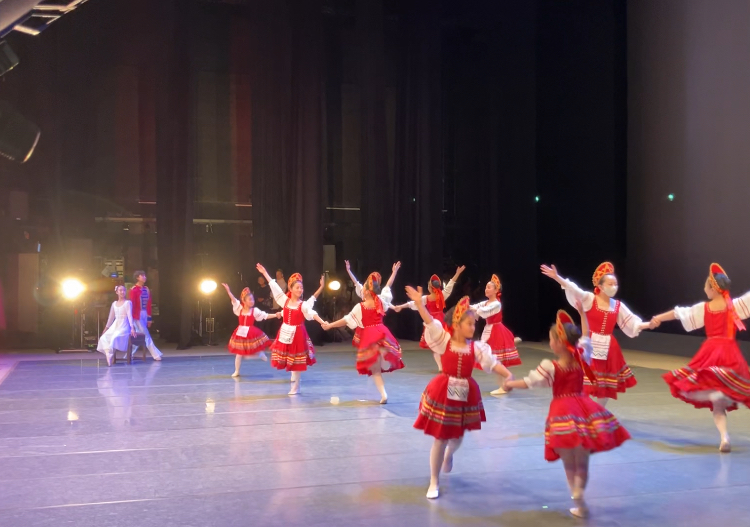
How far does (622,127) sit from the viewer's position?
13.5 metres

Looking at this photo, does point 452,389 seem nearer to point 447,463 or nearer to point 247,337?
point 447,463

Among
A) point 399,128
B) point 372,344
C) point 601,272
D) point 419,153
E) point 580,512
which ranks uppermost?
point 399,128

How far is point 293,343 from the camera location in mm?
7523

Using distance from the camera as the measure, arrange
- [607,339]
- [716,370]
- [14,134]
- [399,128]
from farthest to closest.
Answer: [399,128]
[14,134]
[607,339]
[716,370]

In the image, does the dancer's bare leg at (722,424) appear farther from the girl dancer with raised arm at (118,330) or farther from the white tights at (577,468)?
the girl dancer with raised arm at (118,330)

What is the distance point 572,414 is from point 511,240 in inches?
397

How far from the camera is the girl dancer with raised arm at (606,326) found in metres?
5.65

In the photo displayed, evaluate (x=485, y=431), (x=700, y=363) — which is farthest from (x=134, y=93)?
(x=700, y=363)

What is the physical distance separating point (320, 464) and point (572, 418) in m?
1.87

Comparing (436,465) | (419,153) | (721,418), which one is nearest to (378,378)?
(436,465)

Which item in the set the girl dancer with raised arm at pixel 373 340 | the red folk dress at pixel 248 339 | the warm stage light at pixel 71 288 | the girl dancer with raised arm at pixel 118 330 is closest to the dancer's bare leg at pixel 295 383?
the girl dancer with raised arm at pixel 373 340

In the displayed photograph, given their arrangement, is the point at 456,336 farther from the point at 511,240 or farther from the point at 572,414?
the point at 511,240

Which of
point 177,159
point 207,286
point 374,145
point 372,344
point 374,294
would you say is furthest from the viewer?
point 374,145

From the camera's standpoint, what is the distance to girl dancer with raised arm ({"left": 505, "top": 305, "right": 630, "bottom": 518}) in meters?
3.67
